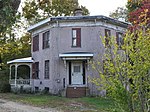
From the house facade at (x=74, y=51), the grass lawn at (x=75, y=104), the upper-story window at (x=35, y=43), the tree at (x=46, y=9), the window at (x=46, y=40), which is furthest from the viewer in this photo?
the tree at (x=46, y=9)

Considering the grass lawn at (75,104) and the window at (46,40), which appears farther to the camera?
the window at (46,40)

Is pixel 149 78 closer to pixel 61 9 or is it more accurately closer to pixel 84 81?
pixel 84 81

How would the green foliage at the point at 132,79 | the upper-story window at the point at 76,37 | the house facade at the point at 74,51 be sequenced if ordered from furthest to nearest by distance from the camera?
the upper-story window at the point at 76,37 → the house facade at the point at 74,51 → the green foliage at the point at 132,79

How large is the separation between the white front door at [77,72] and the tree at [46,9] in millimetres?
16876

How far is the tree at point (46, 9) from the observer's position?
1404 inches

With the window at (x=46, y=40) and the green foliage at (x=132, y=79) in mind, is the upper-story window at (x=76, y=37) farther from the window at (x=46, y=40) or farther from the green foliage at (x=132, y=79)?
the green foliage at (x=132, y=79)

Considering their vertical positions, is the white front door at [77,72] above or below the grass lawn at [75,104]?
above

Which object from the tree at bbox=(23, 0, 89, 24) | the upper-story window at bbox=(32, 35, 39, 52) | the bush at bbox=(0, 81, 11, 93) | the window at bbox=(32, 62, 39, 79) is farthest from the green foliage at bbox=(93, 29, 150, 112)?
the tree at bbox=(23, 0, 89, 24)

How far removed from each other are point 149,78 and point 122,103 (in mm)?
782

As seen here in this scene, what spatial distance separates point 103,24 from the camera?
66.0 ft

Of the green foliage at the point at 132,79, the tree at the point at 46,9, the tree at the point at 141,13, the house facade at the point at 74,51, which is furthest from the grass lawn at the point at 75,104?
the tree at the point at 46,9

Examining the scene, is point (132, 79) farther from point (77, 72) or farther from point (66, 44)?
point (66, 44)

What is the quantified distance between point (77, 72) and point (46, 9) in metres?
18.3

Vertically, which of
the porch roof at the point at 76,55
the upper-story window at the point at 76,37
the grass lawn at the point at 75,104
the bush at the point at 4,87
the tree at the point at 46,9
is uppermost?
the tree at the point at 46,9
